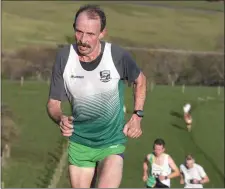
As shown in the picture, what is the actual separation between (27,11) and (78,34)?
1179cm

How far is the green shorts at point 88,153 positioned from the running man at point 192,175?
495 centimetres

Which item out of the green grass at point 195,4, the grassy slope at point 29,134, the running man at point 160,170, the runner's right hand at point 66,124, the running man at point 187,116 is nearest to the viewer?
the runner's right hand at point 66,124

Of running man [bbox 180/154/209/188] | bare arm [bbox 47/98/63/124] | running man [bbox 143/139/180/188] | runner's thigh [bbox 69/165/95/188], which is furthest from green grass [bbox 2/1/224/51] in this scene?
bare arm [bbox 47/98/63/124]

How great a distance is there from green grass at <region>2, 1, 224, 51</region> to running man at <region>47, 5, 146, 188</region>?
10753mm

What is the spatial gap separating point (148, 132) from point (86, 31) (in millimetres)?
10144

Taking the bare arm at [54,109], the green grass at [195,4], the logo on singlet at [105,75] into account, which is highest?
the green grass at [195,4]

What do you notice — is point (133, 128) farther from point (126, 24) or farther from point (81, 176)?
point (126, 24)

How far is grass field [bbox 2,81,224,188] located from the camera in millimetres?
13117

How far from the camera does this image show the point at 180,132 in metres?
14.6

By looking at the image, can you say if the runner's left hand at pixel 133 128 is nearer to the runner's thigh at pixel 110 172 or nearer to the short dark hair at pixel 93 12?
the runner's thigh at pixel 110 172

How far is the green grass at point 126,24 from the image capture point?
15.8m

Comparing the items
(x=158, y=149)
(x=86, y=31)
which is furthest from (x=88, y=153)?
(x=158, y=149)

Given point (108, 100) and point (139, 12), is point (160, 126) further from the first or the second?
point (108, 100)

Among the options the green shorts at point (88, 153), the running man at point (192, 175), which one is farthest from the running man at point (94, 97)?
the running man at point (192, 175)
